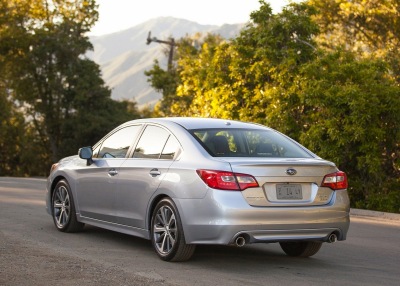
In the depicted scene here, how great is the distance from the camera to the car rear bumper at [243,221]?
8297 millimetres

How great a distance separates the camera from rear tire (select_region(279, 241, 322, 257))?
9.70 meters

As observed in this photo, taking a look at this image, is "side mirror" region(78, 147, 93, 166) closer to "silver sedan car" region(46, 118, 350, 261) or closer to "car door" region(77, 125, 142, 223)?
"car door" region(77, 125, 142, 223)

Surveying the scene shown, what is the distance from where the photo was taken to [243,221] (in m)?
8.31

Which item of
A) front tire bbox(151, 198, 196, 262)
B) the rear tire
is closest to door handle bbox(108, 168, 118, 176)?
front tire bbox(151, 198, 196, 262)

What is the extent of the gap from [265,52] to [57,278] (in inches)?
573

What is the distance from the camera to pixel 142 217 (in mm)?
9453

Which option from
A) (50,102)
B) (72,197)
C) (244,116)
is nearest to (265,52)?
(244,116)

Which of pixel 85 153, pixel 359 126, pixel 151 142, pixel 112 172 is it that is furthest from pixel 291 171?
pixel 359 126

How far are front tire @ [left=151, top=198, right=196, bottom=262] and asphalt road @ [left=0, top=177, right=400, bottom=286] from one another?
11 cm

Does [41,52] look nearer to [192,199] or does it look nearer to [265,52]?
[265,52]

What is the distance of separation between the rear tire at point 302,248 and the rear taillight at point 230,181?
163 cm

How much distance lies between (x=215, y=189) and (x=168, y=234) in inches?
37.2

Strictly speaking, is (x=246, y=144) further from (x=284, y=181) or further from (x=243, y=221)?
(x=243, y=221)

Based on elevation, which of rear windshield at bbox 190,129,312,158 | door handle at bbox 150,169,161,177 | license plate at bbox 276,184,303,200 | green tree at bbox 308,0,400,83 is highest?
green tree at bbox 308,0,400,83
